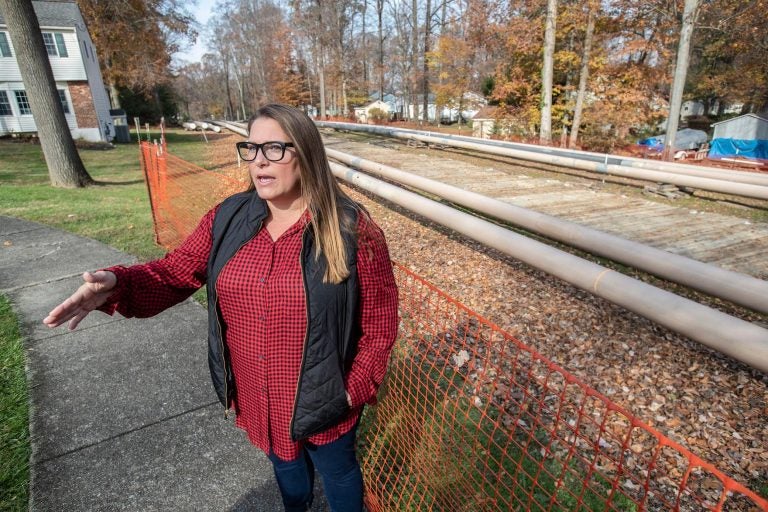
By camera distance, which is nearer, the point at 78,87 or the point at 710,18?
the point at 710,18

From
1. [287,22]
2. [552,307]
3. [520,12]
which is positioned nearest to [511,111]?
[520,12]

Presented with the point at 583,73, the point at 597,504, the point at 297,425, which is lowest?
the point at 597,504

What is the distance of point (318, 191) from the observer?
5.99 feet

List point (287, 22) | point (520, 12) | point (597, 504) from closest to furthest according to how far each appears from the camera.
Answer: point (597, 504)
point (520, 12)
point (287, 22)

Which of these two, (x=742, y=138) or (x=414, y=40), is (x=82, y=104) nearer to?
(x=414, y=40)

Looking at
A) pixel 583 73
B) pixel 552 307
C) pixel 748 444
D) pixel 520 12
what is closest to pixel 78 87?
pixel 520 12

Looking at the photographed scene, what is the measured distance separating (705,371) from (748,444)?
0.64 meters

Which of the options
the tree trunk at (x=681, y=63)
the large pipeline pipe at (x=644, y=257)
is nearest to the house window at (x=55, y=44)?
the large pipeline pipe at (x=644, y=257)

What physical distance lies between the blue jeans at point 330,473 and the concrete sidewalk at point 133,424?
1.34ft

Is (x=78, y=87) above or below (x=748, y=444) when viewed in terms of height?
above

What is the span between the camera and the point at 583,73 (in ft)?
62.8

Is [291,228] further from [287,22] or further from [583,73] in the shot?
[287,22]

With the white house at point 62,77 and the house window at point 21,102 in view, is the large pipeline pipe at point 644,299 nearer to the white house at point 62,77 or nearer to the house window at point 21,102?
the white house at point 62,77

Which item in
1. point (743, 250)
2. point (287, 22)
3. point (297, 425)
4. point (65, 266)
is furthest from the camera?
point (287, 22)
